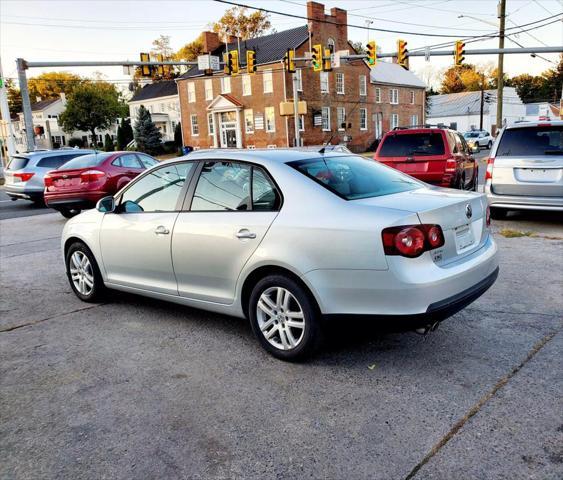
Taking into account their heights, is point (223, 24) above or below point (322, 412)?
above

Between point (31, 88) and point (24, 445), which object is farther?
point (31, 88)

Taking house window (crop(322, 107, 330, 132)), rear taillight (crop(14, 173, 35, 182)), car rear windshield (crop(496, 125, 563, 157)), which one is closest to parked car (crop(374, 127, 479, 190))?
car rear windshield (crop(496, 125, 563, 157))

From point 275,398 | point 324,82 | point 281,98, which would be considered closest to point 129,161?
point 275,398

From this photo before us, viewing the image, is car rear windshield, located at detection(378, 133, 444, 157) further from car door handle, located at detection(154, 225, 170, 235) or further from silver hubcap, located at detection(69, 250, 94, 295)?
car door handle, located at detection(154, 225, 170, 235)

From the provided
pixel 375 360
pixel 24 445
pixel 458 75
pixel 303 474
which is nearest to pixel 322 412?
pixel 303 474

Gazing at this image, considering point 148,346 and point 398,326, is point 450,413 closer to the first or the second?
point 398,326

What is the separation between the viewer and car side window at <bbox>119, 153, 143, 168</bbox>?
42.1 ft

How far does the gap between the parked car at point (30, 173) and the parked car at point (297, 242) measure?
11.4 m

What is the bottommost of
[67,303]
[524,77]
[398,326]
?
[67,303]

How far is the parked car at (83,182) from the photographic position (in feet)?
39.1

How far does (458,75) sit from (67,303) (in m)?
101

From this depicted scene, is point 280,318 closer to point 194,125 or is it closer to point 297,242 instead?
point 297,242

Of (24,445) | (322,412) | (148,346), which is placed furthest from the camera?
(148,346)

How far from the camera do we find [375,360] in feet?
13.3
